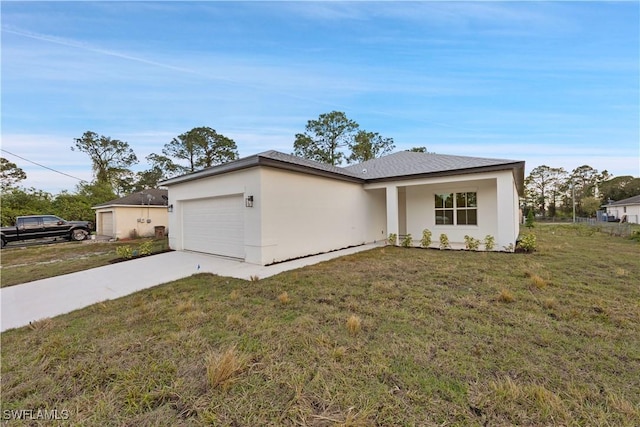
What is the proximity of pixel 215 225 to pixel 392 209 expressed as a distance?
22.7 ft

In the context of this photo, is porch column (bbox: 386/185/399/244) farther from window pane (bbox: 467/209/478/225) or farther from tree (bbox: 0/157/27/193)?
tree (bbox: 0/157/27/193)

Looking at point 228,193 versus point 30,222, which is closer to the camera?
point 228,193

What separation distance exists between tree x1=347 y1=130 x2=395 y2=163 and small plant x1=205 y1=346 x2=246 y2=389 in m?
25.4

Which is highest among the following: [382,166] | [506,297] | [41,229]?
[382,166]

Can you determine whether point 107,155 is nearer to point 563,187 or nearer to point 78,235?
point 78,235

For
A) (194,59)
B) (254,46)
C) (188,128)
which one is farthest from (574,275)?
(188,128)

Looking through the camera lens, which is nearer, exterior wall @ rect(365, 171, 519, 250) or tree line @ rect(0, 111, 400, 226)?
exterior wall @ rect(365, 171, 519, 250)

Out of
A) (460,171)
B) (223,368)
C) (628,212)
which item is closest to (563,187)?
(628,212)

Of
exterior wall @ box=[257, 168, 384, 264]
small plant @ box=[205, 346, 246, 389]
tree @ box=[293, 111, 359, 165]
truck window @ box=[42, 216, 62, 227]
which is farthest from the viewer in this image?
tree @ box=[293, 111, 359, 165]

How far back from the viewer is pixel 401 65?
10812 millimetres

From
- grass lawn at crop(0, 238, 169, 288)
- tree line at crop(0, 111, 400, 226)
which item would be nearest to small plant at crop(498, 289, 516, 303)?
grass lawn at crop(0, 238, 169, 288)

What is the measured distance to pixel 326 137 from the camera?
25969mm

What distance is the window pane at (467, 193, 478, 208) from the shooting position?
34.5 ft

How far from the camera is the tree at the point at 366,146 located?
2645cm
